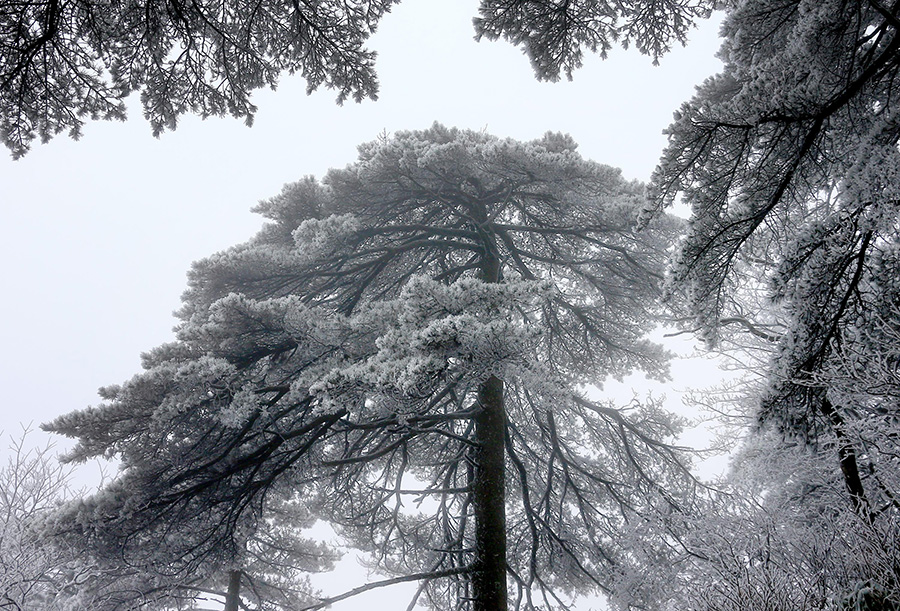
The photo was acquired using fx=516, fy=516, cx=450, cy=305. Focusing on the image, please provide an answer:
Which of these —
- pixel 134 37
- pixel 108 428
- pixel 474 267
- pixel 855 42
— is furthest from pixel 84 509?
pixel 855 42

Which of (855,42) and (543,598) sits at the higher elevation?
(855,42)

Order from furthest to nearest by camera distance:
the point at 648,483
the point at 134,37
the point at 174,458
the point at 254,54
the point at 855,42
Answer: the point at 648,483
the point at 174,458
the point at 254,54
the point at 134,37
the point at 855,42

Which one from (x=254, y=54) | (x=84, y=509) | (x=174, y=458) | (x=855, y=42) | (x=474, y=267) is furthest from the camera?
(x=474, y=267)

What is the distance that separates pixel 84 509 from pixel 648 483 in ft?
26.2

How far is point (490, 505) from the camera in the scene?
6891 mm

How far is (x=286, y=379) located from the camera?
7.12m

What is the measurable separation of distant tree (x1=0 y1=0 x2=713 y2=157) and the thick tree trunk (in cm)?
466

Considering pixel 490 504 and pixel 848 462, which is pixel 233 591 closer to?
pixel 490 504

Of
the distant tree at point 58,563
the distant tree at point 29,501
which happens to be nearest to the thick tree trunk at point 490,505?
the distant tree at point 58,563

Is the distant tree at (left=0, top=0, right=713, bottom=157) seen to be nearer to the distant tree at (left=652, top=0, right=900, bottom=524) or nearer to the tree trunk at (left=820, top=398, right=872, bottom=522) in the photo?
the distant tree at (left=652, top=0, right=900, bottom=524)

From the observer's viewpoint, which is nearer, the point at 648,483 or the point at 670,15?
the point at 670,15

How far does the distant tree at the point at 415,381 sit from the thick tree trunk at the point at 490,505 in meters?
0.03

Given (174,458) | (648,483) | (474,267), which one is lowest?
(174,458)

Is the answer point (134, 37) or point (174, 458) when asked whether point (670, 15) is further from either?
point (174, 458)
